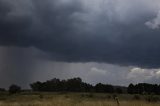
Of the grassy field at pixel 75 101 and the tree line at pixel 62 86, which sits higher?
the tree line at pixel 62 86

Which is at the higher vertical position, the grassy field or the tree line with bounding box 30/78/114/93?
the tree line with bounding box 30/78/114/93

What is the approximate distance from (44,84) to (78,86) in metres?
19.2

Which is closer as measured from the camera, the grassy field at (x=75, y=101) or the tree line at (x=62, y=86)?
the grassy field at (x=75, y=101)

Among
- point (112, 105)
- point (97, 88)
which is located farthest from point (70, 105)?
point (97, 88)

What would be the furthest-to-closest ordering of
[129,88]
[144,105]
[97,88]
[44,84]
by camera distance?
[44,84] < [97,88] < [129,88] < [144,105]

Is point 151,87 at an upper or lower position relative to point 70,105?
upper

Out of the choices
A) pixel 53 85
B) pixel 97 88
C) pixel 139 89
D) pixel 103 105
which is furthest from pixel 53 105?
pixel 53 85

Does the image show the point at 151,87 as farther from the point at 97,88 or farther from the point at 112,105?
the point at 112,105

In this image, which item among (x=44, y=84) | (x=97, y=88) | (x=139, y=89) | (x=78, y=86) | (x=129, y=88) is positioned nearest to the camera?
(x=139, y=89)

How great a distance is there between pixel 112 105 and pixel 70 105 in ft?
12.3

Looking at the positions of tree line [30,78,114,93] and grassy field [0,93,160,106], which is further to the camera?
tree line [30,78,114,93]

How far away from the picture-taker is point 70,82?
530 feet

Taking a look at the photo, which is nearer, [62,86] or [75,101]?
[75,101]

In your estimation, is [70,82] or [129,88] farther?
[70,82]
